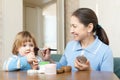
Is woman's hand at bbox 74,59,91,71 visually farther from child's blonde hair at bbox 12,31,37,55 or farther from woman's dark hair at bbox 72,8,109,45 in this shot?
child's blonde hair at bbox 12,31,37,55

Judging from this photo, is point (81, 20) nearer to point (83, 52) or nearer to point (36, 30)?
A: point (83, 52)

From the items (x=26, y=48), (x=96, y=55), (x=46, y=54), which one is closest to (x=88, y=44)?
(x=96, y=55)

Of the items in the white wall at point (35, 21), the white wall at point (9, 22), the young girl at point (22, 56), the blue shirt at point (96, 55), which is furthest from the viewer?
the white wall at point (35, 21)

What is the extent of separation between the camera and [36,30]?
190 inches

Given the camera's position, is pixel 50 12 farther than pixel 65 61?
Yes

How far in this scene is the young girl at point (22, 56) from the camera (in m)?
1.53

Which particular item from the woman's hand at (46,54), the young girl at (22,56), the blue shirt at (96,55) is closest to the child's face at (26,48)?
the young girl at (22,56)

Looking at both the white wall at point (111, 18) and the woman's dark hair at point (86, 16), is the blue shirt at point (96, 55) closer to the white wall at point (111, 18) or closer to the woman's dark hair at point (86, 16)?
the woman's dark hair at point (86, 16)

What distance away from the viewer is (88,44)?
1.78 m

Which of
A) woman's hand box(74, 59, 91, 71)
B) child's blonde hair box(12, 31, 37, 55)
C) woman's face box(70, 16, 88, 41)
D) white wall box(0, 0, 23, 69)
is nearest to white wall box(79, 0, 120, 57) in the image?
white wall box(0, 0, 23, 69)

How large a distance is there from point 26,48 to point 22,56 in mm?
68

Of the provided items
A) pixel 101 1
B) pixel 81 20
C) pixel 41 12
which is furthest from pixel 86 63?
pixel 41 12

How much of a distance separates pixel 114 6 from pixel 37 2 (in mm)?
2225

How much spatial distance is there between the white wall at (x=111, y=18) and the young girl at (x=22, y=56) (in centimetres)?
125
